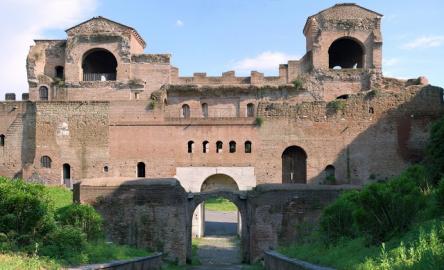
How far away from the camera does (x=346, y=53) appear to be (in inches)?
1373

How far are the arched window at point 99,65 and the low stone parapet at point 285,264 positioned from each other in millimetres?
19114

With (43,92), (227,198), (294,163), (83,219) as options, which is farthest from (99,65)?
(83,219)

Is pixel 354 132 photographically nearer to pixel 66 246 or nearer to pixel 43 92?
pixel 43 92

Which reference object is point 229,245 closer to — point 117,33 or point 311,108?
point 311,108

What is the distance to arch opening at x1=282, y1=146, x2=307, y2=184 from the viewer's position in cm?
2691

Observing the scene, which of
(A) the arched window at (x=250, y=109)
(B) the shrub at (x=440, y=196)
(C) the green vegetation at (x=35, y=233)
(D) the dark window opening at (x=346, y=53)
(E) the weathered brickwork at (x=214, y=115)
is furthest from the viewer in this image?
(D) the dark window opening at (x=346, y=53)

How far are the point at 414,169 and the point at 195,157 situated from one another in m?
13.6

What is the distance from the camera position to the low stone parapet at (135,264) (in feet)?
36.5

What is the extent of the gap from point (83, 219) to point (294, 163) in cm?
1367

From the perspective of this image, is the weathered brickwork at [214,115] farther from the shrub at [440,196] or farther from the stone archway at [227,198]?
the shrub at [440,196]

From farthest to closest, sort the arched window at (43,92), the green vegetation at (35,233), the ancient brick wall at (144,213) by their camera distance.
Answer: the arched window at (43,92)
the ancient brick wall at (144,213)
the green vegetation at (35,233)

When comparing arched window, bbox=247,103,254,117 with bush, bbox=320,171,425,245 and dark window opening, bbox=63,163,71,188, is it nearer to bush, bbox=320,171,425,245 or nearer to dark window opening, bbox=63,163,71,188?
dark window opening, bbox=63,163,71,188

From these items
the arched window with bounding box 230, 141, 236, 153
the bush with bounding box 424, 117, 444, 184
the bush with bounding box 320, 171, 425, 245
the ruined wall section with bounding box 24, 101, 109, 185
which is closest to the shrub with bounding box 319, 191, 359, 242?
the bush with bounding box 320, 171, 425, 245

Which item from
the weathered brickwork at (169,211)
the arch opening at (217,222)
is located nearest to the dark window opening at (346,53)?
the arch opening at (217,222)
